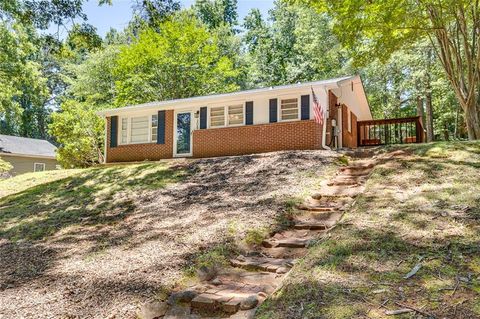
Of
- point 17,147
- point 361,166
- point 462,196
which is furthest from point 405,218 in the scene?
point 17,147

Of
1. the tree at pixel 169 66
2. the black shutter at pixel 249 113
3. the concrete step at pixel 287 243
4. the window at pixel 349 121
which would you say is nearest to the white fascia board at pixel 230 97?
the black shutter at pixel 249 113

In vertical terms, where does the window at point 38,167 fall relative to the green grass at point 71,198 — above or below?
above

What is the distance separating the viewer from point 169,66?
22.0 meters

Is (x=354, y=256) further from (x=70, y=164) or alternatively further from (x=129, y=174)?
(x=70, y=164)

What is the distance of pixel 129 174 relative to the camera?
10.7 metres

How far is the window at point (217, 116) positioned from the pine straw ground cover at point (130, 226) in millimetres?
2994

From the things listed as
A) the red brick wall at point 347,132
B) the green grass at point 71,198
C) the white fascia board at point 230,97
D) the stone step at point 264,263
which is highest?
the white fascia board at point 230,97

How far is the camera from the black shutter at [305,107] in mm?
12046

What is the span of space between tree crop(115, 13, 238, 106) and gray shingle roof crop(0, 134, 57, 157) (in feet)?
26.5

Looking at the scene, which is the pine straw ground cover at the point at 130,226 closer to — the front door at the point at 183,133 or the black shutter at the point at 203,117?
the black shutter at the point at 203,117

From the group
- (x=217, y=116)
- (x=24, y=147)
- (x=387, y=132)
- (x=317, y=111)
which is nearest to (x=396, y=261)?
(x=317, y=111)

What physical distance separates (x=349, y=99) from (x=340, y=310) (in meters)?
13.5

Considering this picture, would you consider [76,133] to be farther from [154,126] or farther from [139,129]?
[154,126]

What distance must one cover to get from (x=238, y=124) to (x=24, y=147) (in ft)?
64.9
